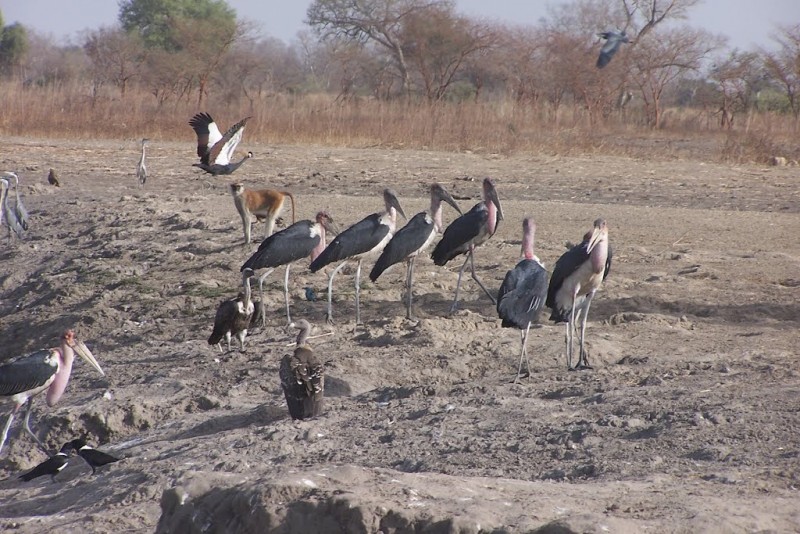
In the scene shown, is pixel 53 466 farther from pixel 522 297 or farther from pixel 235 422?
pixel 522 297

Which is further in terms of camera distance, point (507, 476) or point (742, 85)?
point (742, 85)

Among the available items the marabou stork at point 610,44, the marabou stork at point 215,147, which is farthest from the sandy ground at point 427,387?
the marabou stork at point 610,44

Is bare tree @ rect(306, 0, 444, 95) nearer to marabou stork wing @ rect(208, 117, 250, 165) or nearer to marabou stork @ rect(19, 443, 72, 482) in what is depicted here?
marabou stork wing @ rect(208, 117, 250, 165)

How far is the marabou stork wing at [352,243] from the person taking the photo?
8625mm

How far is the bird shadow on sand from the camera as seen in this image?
6016 millimetres

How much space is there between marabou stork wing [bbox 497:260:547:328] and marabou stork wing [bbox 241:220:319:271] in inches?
98.1

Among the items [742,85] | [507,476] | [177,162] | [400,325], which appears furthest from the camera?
[742,85]

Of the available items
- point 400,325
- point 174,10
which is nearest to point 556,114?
point 400,325

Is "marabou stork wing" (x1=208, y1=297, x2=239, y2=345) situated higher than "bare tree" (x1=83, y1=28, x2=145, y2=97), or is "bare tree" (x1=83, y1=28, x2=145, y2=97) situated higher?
"bare tree" (x1=83, y1=28, x2=145, y2=97)

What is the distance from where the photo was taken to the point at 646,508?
3.78 m

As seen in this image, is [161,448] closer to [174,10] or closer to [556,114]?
[556,114]

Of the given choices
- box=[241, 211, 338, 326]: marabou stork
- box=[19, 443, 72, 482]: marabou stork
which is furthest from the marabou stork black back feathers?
box=[19, 443, 72, 482]: marabou stork

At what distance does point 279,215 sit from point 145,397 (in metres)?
5.06

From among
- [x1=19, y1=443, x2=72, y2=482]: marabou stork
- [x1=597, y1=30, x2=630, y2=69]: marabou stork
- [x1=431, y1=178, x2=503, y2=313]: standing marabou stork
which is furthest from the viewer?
[x1=597, y1=30, x2=630, y2=69]: marabou stork
